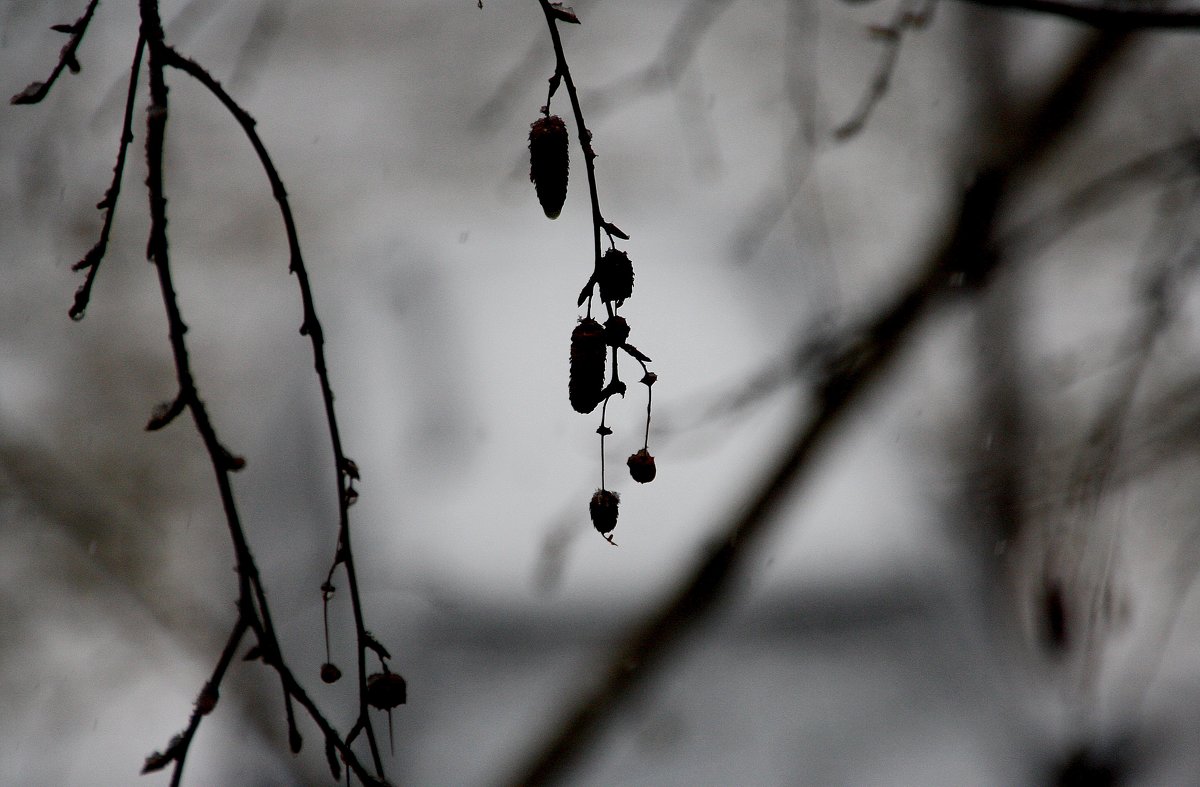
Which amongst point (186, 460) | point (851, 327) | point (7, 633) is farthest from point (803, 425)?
point (7, 633)

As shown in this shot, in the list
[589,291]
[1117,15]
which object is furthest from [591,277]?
[1117,15]

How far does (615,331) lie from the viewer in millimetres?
522

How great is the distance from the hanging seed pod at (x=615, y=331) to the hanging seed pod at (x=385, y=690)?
Answer: 10.5 inches

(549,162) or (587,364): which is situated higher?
(549,162)

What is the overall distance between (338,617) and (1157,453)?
2.18m

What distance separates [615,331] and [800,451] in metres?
1.81

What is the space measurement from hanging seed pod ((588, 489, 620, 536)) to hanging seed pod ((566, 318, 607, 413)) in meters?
0.08

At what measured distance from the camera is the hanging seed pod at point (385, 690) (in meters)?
0.60

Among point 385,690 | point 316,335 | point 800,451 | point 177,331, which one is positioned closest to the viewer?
point 177,331

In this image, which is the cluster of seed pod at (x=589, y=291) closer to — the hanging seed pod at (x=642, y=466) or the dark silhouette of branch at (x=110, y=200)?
the hanging seed pod at (x=642, y=466)

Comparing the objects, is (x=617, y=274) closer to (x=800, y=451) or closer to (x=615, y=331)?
(x=615, y=331)

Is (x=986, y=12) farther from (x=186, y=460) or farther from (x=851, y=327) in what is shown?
(x=186, y=460)

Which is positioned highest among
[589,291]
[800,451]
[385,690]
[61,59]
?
[800,451]

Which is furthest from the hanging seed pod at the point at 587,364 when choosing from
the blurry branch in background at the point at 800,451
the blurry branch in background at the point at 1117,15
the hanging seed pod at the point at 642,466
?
the blurry branch in background at the point at 800,451
